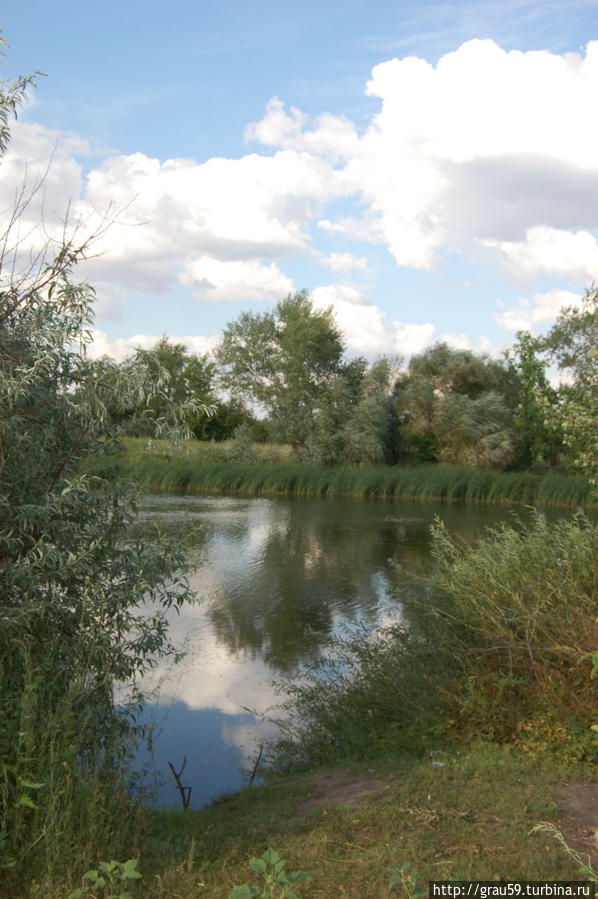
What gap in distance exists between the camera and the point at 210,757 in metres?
6.77

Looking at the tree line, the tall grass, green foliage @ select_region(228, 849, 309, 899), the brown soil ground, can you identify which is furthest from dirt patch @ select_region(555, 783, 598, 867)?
the tree line

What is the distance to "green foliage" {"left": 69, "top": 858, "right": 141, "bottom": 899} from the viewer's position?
2.95m


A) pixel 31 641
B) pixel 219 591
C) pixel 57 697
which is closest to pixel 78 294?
pixel 31 641

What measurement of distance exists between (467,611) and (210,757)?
2.72m

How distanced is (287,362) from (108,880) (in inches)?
1477

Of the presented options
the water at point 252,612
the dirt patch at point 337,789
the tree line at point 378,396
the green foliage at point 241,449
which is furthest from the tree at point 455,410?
the dirt patch at point 337,789

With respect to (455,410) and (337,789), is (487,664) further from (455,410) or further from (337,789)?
(455,410)

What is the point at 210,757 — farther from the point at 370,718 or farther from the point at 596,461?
the point at 596,461

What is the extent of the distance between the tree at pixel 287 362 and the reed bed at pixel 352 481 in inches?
285

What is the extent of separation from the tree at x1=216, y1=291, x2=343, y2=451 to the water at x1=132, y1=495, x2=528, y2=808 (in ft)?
49.4

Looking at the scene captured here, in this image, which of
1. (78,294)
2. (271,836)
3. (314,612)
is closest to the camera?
(271,836)

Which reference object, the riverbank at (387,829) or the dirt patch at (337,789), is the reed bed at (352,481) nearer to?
the dirt patch at (337,789)

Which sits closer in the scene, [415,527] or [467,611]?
[467,611]

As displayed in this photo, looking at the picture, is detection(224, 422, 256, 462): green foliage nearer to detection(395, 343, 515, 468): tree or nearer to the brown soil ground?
detection(395, 343, 515, 468): tree
